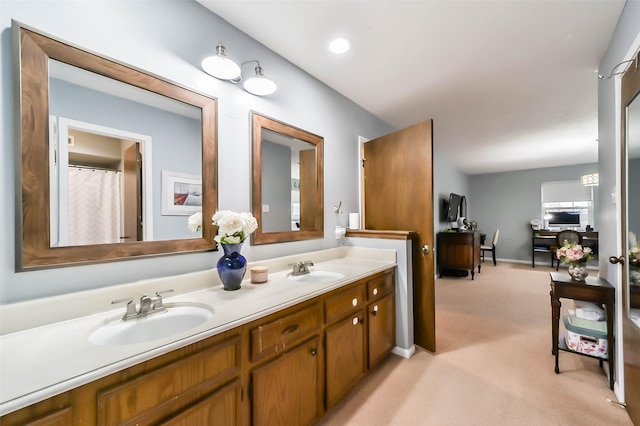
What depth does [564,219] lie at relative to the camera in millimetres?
6363

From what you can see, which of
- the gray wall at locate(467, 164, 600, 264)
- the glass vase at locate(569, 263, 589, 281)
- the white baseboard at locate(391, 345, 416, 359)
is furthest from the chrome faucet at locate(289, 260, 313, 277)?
the gray wall at locate(467, 164, 600, 264)

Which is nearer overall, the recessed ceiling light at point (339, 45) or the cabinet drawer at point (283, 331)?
the cabinet drawer at point (283, 331)

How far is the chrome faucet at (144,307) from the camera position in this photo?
1112 mm

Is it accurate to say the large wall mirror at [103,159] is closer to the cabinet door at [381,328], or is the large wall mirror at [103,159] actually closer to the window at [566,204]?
the cabinet door at [381,328]

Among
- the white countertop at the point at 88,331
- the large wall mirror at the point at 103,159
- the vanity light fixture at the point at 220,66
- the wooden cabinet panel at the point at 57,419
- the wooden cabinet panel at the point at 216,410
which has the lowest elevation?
the wooden cabinet panel at the point at 216,410

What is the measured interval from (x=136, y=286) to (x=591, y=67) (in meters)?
3.73

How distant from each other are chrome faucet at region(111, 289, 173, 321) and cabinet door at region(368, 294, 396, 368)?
1384 millimetres

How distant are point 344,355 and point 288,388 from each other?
515 mm

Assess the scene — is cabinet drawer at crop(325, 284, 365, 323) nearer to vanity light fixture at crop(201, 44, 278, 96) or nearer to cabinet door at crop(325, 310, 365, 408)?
cabinet door at crop(325, 310, 365, 408)

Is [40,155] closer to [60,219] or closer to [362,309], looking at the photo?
[60,219]

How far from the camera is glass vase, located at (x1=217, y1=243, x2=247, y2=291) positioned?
1.43 m

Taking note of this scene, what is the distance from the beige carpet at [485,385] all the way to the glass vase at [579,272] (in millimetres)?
735

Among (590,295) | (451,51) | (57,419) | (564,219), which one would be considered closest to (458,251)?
(590,295)

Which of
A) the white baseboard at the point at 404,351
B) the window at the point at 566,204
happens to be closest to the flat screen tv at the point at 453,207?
the window at the point at 566,204
